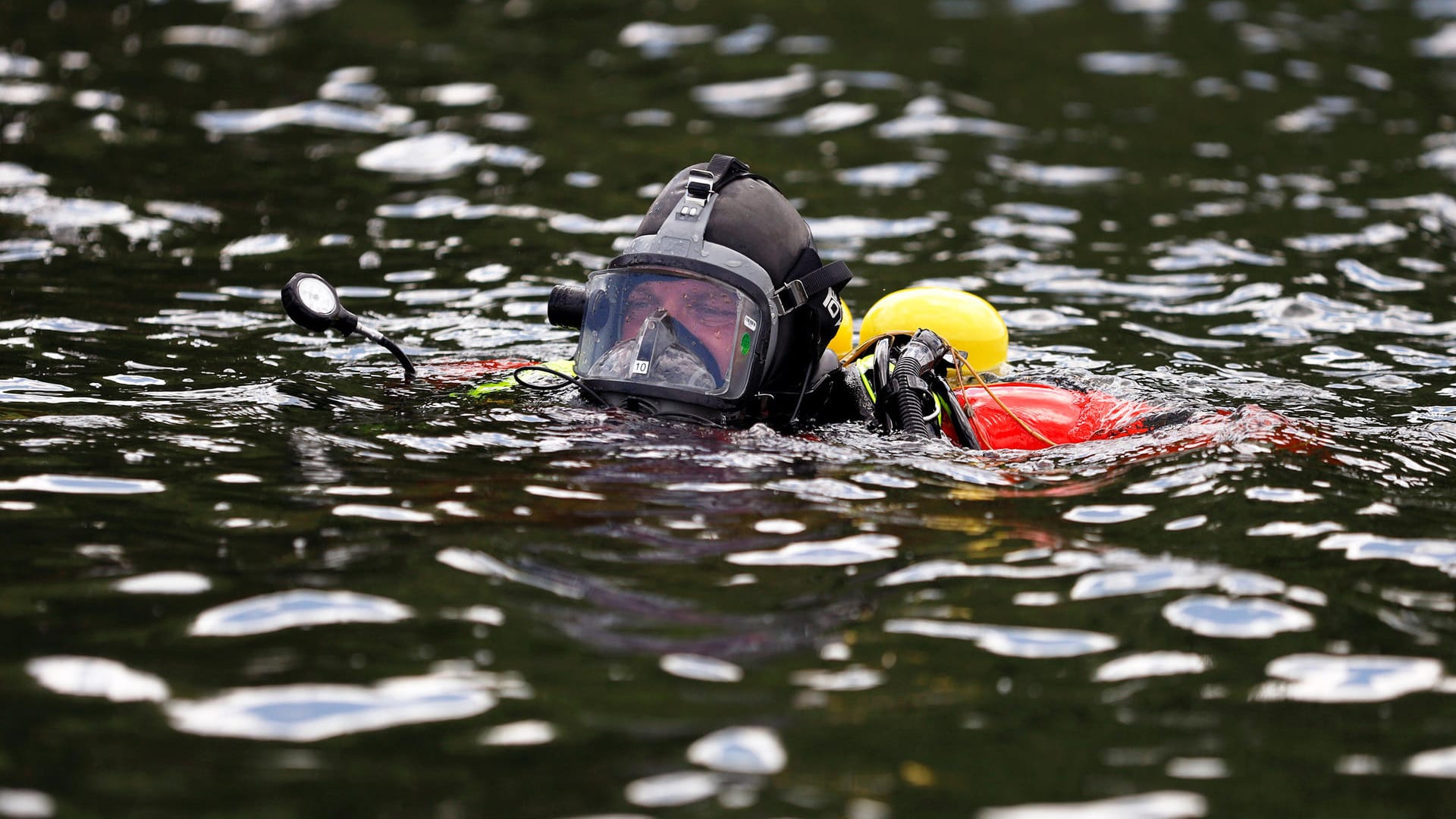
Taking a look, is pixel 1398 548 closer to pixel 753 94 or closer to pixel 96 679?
pixel 96 679

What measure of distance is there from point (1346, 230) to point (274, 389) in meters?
7.46

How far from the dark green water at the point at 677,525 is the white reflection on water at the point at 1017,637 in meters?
0.02

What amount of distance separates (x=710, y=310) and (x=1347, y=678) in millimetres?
2535

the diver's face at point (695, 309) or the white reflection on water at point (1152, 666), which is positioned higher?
the diver's face at point (695, 309)

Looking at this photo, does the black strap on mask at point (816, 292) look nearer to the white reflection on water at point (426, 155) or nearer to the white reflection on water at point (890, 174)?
the white reflection on water at point (890, 174)

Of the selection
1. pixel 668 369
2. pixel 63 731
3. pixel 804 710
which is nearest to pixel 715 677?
pixel 804 710

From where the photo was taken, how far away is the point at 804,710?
10.9 ft

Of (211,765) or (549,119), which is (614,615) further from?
(549,119)

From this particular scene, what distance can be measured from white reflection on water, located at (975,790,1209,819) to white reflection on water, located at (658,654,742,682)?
745 mm

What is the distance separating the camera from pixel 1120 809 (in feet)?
9.82

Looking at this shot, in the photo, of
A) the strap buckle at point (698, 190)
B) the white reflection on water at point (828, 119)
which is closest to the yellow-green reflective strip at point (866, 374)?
the strap buckle at point (698, 190)

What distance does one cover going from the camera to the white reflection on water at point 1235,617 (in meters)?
3.86

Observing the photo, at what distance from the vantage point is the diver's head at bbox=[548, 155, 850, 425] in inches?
207

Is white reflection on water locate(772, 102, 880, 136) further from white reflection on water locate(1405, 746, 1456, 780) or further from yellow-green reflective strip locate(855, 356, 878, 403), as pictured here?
white reflection on water locate(1405, 746, 1456, 780)
